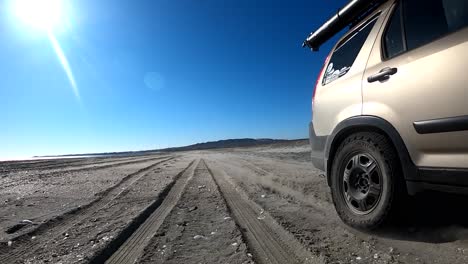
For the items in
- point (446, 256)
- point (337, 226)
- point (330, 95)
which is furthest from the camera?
point (330, 95)

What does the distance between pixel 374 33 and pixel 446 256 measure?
2203 mm

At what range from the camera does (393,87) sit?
10.6ft

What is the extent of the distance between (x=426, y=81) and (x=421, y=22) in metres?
0.65

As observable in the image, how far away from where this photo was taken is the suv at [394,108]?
2.70 metres

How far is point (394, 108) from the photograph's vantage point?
3207 millimetres

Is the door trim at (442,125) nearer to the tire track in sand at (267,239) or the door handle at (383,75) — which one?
the door handle at (383,75)

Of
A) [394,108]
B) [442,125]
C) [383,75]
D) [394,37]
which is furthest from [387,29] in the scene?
[442,125]

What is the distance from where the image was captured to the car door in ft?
8.63

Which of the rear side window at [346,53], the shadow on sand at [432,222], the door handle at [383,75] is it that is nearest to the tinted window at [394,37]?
the door handle at [383,75]

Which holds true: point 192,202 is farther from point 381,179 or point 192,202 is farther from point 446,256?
point 446,256

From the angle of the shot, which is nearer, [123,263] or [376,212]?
[123,263]

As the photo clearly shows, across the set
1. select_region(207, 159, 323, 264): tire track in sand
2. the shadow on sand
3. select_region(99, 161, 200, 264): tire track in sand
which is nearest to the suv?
the shadow on sand

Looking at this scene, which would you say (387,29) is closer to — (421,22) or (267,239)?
(421,22)

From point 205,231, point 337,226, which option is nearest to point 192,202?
point 205,231
